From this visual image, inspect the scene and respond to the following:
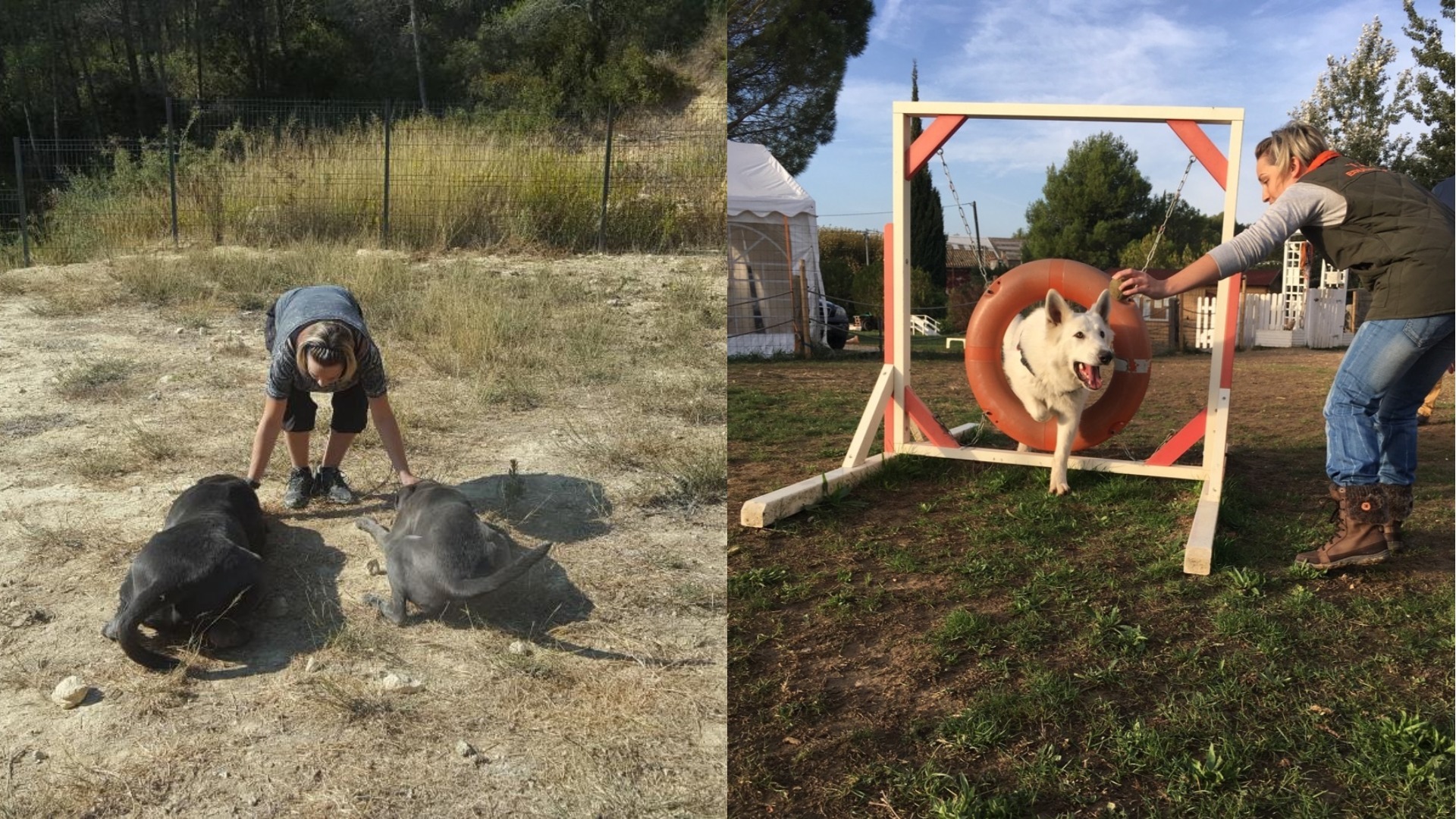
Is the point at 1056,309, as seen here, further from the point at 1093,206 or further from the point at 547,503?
the point at 1093,206

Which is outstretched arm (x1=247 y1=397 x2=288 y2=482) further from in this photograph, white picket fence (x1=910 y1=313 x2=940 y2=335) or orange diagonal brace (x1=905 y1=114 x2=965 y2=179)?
white picket fence (x1=910 y1=313 x2=940 y2=335)

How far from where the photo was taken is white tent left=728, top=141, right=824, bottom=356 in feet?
38.9

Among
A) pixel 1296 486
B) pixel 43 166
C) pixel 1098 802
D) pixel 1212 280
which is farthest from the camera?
pixel 43 166

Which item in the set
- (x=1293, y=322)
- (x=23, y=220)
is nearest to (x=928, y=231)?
(x=1293, y=322)

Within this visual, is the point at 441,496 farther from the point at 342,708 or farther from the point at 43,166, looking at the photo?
the point at 43,166

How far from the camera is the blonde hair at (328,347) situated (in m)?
3.27

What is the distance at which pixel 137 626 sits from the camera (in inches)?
101

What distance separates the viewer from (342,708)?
2432 mm

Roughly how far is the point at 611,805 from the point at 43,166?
17.4m

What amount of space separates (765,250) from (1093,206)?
9.36 metres

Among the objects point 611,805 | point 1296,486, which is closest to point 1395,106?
point 1296,486

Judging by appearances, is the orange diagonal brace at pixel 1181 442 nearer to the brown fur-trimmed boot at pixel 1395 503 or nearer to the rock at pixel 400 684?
the brown fur-trimmed boot at pixel 1395 503

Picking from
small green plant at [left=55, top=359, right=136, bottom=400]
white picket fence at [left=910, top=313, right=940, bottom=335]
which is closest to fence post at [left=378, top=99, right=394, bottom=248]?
small green plant at [left=55, top=359, right=136, bottom=400]

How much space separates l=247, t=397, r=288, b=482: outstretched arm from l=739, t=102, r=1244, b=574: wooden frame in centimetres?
181
